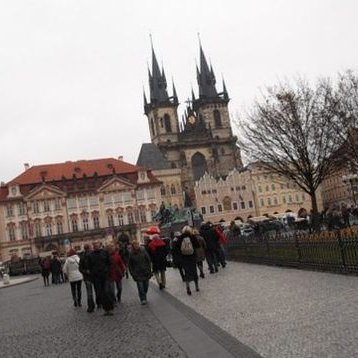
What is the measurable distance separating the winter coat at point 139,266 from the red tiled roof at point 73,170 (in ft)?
276

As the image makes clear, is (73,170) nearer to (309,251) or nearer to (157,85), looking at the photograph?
(157,85)

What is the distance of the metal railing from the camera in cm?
1489

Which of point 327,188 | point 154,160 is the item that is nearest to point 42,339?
point 154,160

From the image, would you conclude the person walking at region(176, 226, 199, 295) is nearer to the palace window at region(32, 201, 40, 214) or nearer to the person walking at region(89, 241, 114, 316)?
the person walking at region(89, 241, 114, 316)

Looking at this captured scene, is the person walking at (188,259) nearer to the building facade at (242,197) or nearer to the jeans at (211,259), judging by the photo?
the jeans at (211,259)

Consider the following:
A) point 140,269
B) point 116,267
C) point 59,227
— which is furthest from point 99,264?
point 59,227

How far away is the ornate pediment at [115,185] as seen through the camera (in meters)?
97.8

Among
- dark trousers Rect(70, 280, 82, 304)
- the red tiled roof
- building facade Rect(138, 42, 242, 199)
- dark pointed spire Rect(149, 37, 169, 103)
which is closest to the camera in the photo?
dark trousers Rect(70, 280, 82, 304)

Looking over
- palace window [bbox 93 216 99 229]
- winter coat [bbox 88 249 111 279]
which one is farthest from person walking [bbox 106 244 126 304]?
palace window [bbox 93 216 99 229]

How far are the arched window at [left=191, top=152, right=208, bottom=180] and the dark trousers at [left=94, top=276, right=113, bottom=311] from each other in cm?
10376

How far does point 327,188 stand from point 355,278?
11897cm

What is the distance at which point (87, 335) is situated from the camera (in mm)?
11625

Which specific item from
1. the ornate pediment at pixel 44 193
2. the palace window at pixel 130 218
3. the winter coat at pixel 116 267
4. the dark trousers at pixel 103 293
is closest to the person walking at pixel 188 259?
the winter coat at pixel 116 267

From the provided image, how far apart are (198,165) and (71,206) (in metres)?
31.1
